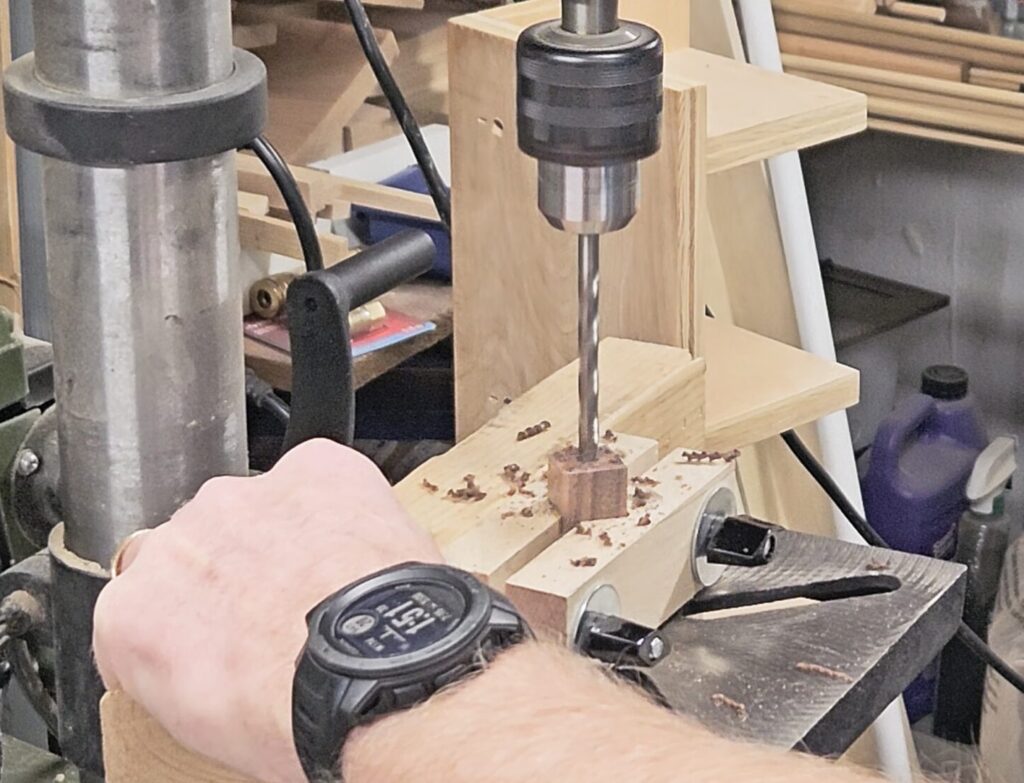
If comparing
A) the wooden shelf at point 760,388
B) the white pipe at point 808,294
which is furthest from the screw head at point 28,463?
the white pipe at point 808,294

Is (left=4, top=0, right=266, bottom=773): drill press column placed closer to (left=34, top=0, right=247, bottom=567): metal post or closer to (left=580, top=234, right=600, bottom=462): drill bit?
(left=34, top=0, right=247, bottom=567): metal post

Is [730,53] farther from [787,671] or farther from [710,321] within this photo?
[787,671]

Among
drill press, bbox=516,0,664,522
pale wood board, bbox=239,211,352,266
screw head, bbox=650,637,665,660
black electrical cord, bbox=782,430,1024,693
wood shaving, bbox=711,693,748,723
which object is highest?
drill press, bbox=516,0,664,522

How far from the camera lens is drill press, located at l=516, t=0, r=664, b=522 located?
65 centimetres

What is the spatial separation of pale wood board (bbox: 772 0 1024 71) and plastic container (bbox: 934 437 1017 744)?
509 millimetres

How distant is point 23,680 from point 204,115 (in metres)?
0.32

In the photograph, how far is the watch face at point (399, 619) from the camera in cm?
58

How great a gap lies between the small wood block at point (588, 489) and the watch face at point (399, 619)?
0.15 metres

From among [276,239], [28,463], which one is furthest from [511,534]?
[276,239]

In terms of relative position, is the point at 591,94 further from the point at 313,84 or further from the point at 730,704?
the point at 313,84

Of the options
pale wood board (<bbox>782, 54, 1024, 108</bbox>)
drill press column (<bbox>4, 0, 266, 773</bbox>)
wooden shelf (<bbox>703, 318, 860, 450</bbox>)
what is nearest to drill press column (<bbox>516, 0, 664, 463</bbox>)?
drill press column (<bbox>4, 0, 266, 773</bbox>)

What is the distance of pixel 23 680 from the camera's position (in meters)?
0.77

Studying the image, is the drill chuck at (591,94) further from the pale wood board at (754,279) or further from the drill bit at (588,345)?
the pale wood board at (754,279)

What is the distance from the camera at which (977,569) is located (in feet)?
6.20
